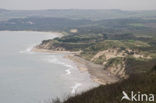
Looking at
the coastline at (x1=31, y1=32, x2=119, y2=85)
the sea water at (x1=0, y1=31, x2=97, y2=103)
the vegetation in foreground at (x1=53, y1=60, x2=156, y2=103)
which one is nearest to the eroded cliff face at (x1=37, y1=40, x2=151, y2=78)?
the coastline at (x1=31, y1=32, x2=119, y2=85)

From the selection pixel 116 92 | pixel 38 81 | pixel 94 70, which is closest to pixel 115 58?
pixel 94 70

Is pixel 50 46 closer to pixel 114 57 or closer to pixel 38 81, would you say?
pixel 114 57

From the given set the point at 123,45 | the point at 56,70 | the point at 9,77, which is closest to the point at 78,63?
the point at 56,70

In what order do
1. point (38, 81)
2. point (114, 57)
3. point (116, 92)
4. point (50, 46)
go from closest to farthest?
point (116, 92)
point (38, 81)
point (114, 57)
point (50, 46)

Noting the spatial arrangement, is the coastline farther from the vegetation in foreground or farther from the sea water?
the vegetation in foreground

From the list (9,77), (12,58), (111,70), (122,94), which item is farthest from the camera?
(12,58)

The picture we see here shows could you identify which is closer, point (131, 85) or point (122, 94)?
point (122, 94)

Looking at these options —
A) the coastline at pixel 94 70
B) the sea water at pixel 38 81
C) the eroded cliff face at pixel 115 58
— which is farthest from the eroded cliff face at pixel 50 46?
the sea water at pixel 38 81

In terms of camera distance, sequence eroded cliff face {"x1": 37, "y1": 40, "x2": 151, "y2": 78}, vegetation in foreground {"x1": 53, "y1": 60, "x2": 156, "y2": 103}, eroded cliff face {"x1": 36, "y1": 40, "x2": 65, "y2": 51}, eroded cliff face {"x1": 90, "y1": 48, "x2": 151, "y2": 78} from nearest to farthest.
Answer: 1. vegetation in foreground {"x1": 53, "y1": 60, "x2": 156, "y2": 103}
2. eroded cliff face {"x1": 90, "y1": 48, "x2": 151, "y2": 78}
3. eroded cliff face {"x1": 37, "y1": 40, "x2": 151, "y2": 78}
4. eroded cliff face {"x1": 36, "y1": 40, "x2": 65, "y2": 51}

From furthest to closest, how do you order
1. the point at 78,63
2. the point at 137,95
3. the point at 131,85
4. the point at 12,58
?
the point at 12,58 < the point at 78,63 < the point at 131,85 < the point at 137,95

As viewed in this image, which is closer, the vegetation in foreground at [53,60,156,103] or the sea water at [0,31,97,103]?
the vegetation in foreground at [53,60,156,103]

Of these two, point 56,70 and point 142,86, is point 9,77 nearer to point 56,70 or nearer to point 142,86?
point 56,70
